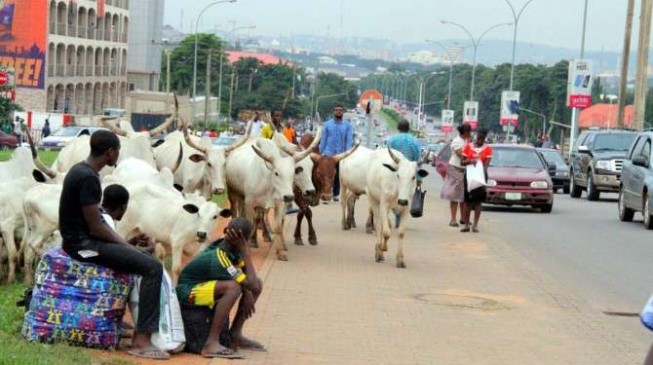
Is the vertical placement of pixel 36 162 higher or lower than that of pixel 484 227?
higher

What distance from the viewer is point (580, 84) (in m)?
56.2

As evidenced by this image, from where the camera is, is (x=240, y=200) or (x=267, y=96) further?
(x=267, y=96)

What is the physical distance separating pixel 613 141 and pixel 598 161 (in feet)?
6.16

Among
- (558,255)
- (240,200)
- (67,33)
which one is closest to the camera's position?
(240,200)

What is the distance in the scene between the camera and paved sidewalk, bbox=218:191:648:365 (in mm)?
10984

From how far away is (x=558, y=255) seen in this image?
64.9 ft

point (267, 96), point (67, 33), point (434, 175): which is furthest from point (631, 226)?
point (267, 96)

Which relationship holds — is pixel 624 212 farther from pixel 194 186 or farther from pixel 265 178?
pixel 194 186

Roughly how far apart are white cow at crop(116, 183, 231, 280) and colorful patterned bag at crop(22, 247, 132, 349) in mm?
2427

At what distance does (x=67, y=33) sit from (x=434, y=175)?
125ft

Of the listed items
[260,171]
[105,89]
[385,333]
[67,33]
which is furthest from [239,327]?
[105,89]

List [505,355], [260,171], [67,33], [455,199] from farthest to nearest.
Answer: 1. [67,33]
2. [455,199]
3. [260,171]
4. [505,355]

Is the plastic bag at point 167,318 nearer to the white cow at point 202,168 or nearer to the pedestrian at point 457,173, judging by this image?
the white cow at point 202,168

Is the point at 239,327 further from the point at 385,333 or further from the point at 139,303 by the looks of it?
the point at 385,333
